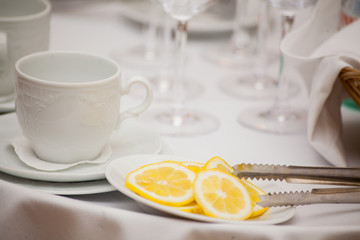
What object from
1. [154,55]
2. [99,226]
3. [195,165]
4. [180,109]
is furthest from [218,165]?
[154,55]

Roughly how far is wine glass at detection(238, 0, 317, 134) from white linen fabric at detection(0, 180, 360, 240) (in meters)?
0.31

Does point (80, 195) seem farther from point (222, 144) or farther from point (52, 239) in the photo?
point (222, 144)

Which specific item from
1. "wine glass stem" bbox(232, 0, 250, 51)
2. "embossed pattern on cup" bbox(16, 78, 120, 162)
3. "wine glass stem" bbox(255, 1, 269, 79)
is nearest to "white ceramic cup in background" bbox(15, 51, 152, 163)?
"embossed pattern on cup" bbox(16, 78, 120, 162)

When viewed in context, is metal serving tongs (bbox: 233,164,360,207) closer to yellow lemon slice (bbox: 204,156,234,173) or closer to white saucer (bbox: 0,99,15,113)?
yellow lemon slice (bbox: 204,156,234,173)

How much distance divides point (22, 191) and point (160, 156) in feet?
0.53

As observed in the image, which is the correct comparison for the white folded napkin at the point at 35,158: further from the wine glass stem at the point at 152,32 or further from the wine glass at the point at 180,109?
the wine glass stem at the point at 152,32

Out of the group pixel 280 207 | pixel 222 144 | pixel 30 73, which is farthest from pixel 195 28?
pixel 280 207

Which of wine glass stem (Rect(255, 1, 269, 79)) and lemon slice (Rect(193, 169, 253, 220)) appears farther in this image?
wine glass stem (Rect(255, 1, 269, 79))

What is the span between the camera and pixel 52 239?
0.52 meters

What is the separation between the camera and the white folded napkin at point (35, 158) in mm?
549

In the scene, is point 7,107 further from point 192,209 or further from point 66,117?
point 192,209

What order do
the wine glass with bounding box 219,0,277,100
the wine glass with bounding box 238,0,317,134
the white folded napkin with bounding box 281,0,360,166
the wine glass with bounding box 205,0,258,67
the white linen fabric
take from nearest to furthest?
1. the white linen fabric
2. the white folded napkin with bounding box 281,0,360,166
3. the wine glass with bounding box 238,0,317,134
4. the wine glass with bounding box 219,0,277,100
5. the wine glass with bounding box 205,0,258,67

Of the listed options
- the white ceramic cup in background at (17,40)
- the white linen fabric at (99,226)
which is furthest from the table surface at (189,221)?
the white ceramic cup in background at (17,40)

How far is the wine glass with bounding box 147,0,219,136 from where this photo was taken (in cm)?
74
